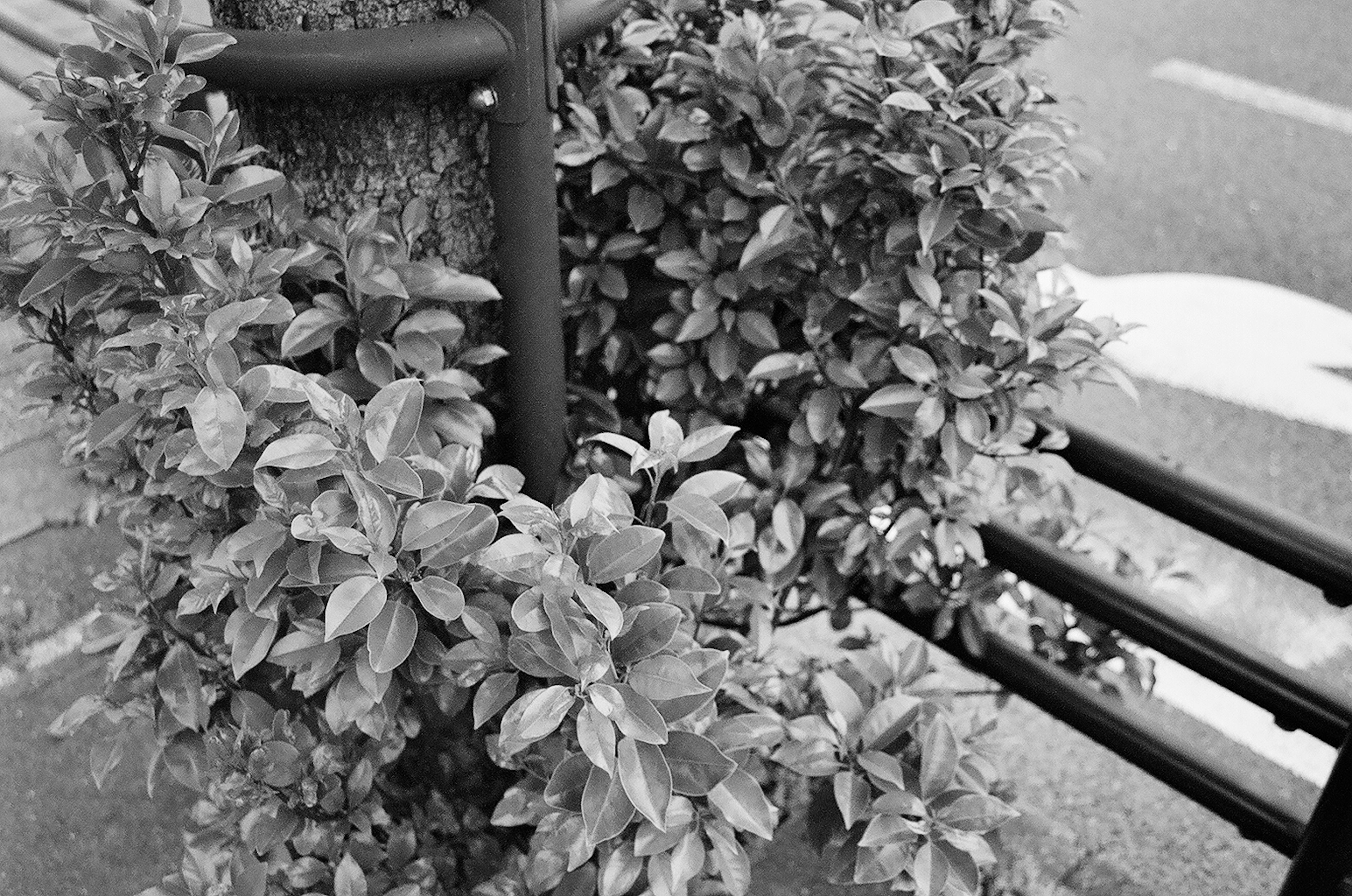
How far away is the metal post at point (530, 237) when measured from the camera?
168 centimetres

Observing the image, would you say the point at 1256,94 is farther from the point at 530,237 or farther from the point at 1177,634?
the point at 530,237

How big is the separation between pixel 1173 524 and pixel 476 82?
2.70m

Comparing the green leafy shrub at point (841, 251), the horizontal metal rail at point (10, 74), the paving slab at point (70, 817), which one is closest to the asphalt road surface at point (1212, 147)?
the green leafy shrub at point (841, 251)

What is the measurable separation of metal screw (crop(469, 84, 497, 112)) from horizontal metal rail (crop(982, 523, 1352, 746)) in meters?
1.18

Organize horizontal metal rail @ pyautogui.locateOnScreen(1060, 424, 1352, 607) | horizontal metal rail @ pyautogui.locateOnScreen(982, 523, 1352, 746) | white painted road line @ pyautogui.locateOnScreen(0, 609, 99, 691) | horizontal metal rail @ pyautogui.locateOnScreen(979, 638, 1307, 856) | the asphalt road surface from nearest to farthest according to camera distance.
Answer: horizontal metal rail @ pyautogui.locateOnScreen(1060, 424, 1352, 607) → horizontal metal rail @ pyautogui.locateOnScreen(982, 523, 1352, 746) → horizontal metal rail @ pyautogui.locateOnScreen(979, 638, 1307, 856) → white painted road line @ pyautogui.locateOnScreen(0, 609, 99, 691) → the asphalt road surface

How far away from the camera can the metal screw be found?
1673 mm

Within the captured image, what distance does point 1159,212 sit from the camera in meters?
5.28

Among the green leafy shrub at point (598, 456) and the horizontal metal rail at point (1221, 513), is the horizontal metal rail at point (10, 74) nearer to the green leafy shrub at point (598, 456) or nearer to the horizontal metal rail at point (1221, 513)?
the green leafy shrub at point (598, 456)

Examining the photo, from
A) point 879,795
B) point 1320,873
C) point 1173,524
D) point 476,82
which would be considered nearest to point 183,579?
point 476,82

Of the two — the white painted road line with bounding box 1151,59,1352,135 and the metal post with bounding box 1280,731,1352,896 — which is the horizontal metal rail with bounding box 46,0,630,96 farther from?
the white painted road line with bounding box 1151,59,1352,135

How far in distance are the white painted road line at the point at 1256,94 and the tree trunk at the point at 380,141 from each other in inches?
220

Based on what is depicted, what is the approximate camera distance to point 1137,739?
2.30 meters

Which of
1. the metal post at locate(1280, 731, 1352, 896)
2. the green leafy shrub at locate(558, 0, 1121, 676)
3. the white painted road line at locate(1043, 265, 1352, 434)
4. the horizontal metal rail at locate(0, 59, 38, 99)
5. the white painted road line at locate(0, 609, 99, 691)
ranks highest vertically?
the green leafy shrub at locate(558, 0, 1121, 676)

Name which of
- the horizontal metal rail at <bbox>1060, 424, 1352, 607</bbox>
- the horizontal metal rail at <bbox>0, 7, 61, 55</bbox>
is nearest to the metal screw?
the horizontal metal rail at <bbox>1060, 424, 1352, 607</bbox>
